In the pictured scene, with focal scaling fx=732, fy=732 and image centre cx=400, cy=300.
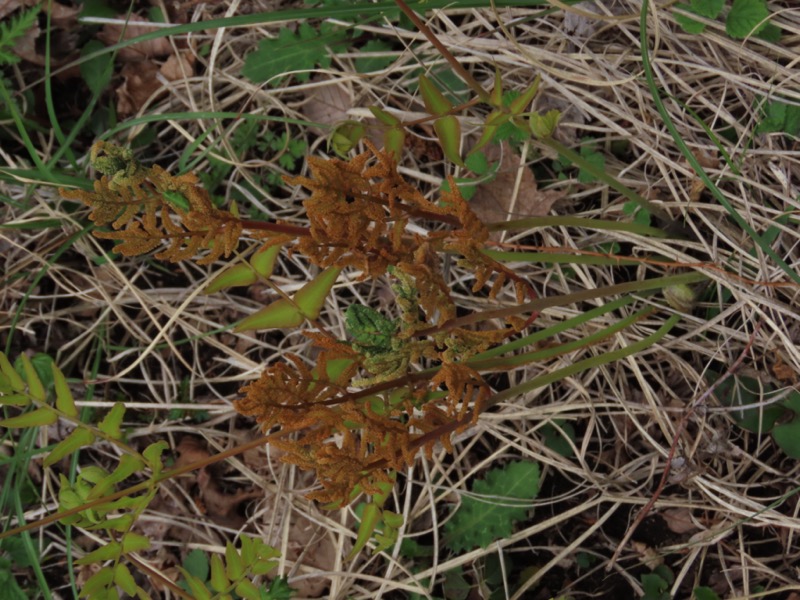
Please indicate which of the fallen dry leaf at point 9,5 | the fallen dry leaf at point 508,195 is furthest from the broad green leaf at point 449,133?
the fallen dry leaf at point 9,5

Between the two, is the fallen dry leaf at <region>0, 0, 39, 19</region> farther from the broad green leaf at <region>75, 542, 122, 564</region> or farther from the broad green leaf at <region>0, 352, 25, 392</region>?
the broad green leaf at <region>75, 542, 122, 564</region>

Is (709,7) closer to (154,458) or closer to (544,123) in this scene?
(544,123)

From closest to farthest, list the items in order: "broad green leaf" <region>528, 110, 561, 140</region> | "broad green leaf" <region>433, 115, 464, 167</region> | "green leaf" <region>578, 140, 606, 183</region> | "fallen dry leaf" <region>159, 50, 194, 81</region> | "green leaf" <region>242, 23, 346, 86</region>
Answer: "broad green leaf" <region>433, 115, 464, 167</region>, "broad green leaf" <region>528, 110, 561, 140</region>, "green leaf" <region>578, 140, 606, 183</region>, "green leaf" <region>242, 23, 346, 86</region>, "fallen dry leaf" <region>159, 50, 194, 81</region>

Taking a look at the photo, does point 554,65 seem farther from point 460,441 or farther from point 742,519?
point 742,519

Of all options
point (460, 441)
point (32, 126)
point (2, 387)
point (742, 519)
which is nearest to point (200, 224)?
point (2, 387)

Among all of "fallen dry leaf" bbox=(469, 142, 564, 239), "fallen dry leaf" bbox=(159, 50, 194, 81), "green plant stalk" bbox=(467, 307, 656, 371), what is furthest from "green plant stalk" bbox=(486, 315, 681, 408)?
"fallen dry leaf" bbox=(159, 50, 194, 81)
